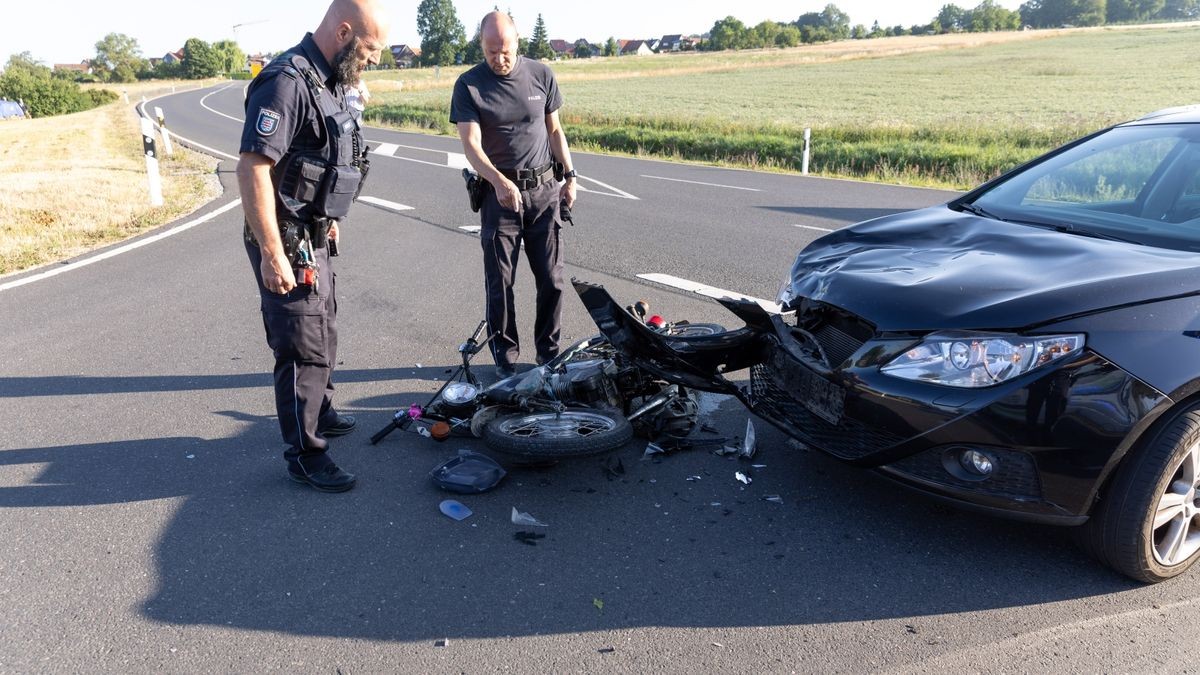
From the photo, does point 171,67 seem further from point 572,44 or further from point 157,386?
point 157,386

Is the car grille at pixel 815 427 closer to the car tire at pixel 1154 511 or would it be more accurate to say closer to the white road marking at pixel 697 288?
the car tire at pixel 1154 511

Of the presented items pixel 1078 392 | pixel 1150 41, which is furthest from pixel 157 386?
pixel 1150 41

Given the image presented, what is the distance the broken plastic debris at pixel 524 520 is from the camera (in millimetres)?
3264

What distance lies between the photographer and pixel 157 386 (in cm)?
478

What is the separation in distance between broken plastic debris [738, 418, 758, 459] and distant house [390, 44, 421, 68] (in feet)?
431


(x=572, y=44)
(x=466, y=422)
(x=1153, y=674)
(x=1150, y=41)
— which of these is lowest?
(x=1153, y=674)

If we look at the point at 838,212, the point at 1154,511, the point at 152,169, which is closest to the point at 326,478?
the point at 1154,511

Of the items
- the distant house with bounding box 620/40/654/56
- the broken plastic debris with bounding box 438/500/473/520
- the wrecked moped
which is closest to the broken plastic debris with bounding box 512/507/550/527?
the broken plastic debris with bounding box 438/500/473/520

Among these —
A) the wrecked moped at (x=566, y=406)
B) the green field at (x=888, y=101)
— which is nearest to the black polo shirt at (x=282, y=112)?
the wrecked moped at (x=566, y=406)

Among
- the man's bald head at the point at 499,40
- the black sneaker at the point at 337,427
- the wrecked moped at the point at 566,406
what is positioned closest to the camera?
the wrecked moped at the point at 566,406

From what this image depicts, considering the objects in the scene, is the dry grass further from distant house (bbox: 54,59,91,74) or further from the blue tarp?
distant house (bbox: 54,59,91,74)

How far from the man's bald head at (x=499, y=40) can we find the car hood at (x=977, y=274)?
6.29 ft

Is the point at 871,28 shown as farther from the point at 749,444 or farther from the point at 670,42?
the point at 749,444

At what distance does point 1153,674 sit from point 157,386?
4.85m
